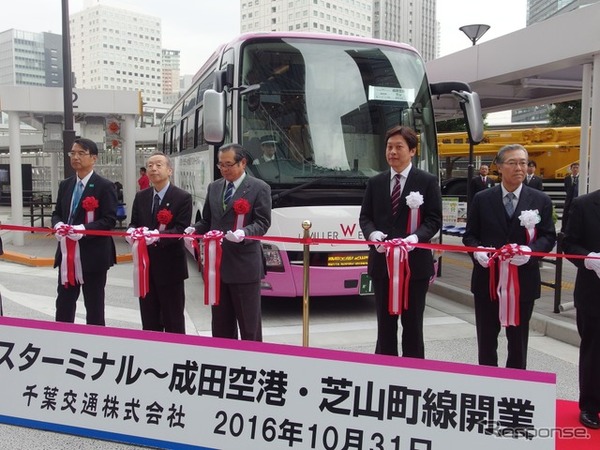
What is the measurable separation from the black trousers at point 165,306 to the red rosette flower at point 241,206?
0.80 meters

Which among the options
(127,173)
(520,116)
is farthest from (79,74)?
(127,173)

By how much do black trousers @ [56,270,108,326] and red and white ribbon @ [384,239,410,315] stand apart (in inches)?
94.1

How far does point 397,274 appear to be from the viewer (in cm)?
385

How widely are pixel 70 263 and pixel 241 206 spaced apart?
153cm

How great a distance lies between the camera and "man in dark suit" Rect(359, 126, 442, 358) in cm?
389

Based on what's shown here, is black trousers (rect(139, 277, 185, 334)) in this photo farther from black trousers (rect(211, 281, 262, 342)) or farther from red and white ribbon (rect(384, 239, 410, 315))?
red and white ribbon (rect(384, 239, 410, 315))

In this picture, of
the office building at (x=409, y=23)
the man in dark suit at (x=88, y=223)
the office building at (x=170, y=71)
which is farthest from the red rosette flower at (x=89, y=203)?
the office building at (x=409, y=23)

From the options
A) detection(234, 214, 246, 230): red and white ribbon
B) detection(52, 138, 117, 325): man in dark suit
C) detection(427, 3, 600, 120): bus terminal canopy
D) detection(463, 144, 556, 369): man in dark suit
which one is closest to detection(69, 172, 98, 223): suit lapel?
detection(52, 138, 117, 325): man in dark suit

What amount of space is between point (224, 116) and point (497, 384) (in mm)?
4445

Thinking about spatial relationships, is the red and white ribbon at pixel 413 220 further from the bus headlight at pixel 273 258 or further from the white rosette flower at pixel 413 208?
the bus headlight at pixel 273 258

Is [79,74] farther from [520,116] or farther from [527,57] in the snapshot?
[527,57]

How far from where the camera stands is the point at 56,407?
125 inches

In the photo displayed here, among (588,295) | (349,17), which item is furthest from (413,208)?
(349,17)

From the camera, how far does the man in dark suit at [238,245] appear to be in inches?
171
